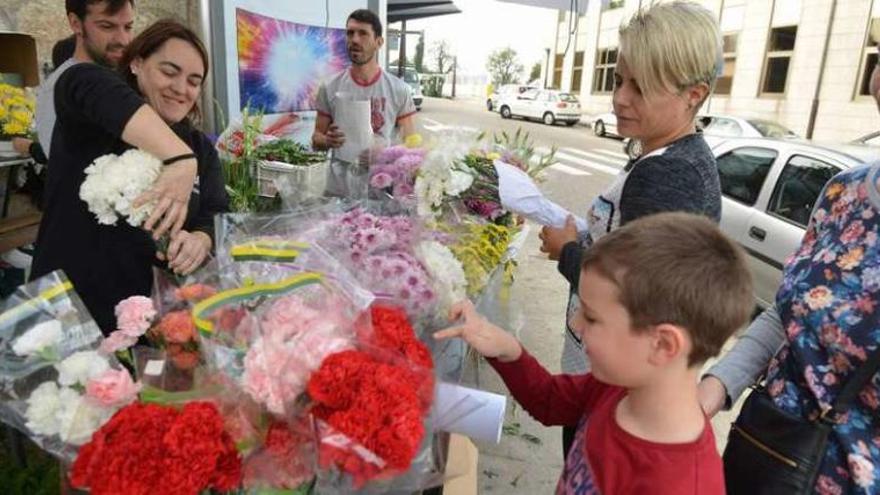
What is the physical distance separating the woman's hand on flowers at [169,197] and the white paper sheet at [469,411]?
0.74 metres

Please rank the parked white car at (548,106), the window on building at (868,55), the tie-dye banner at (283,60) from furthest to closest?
the parked white car at (548,106), the window on building at (868,55), the tie-dye banner at (283,60)

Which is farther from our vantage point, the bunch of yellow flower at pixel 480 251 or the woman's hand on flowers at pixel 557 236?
the woman's hand on flowers at pixel 557 236

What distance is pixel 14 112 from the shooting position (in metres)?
3.37

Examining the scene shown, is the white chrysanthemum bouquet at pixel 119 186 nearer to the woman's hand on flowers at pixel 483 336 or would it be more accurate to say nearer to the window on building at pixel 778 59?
the woman's hand on flowers at pixel 483 336

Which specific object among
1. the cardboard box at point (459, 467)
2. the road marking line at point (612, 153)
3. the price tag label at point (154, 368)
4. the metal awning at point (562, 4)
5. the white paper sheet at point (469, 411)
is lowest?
the road marking line at point (612, 153)

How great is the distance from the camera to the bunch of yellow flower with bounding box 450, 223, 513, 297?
159 cm

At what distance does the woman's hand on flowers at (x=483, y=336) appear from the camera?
Answer: 1278mm

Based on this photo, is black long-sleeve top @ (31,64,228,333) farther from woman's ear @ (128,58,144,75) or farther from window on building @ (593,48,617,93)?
window on building @ (593,48,617,93)

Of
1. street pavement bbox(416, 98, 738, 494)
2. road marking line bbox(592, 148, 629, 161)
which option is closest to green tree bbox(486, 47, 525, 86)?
road marking line bbox(592, 148, 629, 161)

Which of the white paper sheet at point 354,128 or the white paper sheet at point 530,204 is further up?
the white paper sheet at point 354,128

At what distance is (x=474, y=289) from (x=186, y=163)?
0.77 meters

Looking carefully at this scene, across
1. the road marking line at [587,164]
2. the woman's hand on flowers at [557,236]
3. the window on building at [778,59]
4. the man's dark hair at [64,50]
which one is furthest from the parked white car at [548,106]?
the woman's hand on flowers at [557,236]

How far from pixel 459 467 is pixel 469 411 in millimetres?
161

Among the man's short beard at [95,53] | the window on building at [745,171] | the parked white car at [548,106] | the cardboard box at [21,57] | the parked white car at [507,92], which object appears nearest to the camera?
the man's short beard at [95,53]
